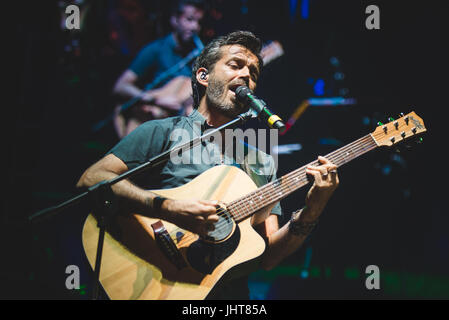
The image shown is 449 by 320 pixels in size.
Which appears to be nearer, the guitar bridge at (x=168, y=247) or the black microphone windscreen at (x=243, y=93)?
the guitar bridge at (x=168, y=247)

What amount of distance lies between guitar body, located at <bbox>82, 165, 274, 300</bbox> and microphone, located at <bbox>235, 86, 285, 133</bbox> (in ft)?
1.92

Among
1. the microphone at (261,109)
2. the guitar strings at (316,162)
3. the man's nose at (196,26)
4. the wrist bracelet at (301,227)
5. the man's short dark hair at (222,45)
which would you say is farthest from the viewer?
the man's nose at (196,26)

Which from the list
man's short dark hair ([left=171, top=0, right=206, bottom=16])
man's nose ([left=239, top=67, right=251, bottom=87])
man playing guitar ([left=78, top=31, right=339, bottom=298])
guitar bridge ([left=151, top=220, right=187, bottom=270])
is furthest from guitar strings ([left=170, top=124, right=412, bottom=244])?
man's short dark hair ([left=171, top=0, right=206, bottom=16])

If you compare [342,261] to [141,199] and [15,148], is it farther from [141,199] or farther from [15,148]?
[15,148]

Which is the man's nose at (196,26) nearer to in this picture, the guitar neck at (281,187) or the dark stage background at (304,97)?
the dark stage background at (304,97)

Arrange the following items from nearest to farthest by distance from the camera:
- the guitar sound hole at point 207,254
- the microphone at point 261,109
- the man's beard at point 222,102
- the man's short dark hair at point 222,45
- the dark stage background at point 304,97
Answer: the microphone at point 261,109 → the guitar sound hole at point 207,254 → the man's beard at point 222,102 → the man's short dark hair at point 222,45 → the dark stage background at point 304,97

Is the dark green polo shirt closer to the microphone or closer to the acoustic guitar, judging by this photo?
the acoustic guitar

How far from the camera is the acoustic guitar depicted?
170cm

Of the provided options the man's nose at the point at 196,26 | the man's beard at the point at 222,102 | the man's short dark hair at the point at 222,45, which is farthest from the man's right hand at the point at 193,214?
the man's nose at the point at 196,26

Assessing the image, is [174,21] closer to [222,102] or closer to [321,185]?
[222,102]

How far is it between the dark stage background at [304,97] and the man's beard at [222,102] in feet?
4.10

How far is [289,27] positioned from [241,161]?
221cm

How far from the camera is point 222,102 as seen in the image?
7.43 ft

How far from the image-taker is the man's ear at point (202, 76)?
2.51 m
